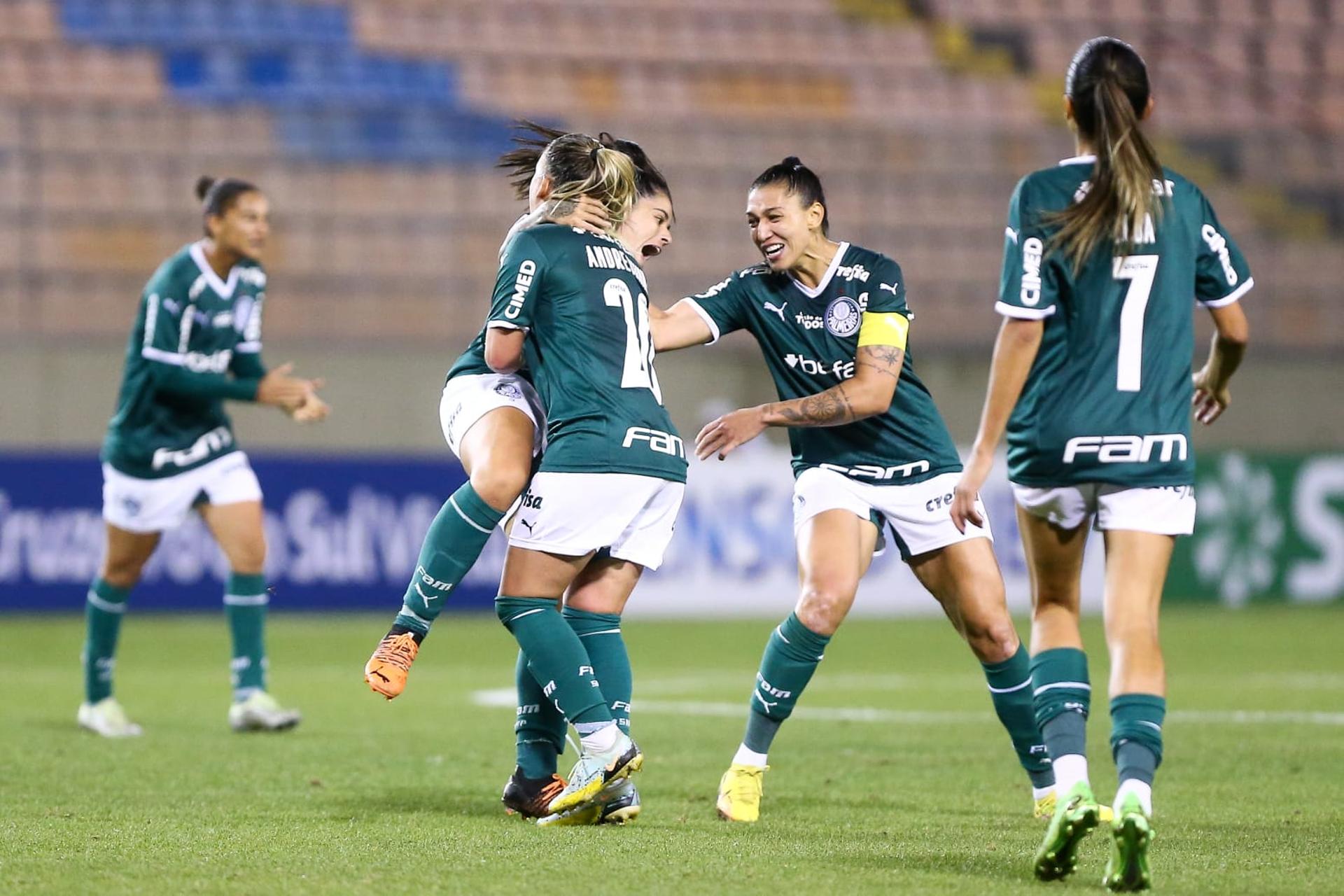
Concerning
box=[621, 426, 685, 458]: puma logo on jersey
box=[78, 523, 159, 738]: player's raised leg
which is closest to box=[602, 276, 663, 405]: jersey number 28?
box=[621, 426, 685, 458]: puma logo on jersey

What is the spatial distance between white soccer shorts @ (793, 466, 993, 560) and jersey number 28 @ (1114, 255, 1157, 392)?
1.11 m

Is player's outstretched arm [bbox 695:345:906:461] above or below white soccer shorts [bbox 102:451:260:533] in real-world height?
above

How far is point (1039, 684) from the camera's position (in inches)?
167

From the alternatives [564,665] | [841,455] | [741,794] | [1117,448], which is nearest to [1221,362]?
[1117,448]

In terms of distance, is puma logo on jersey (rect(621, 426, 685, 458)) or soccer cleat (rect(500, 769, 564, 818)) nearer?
puma logo on jersey (rect(621, 426, 685, 458))

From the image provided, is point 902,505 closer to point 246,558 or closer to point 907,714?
point 907,714

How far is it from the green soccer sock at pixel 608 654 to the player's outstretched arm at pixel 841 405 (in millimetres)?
561

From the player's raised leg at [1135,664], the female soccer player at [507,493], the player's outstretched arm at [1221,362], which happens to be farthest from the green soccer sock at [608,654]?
the player's outstretched arm at [1221,362]

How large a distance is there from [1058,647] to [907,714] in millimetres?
3738

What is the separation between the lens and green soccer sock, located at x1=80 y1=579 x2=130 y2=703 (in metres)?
7.20

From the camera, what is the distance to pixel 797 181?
5203 millimetres

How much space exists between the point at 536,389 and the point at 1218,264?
6.15 ft

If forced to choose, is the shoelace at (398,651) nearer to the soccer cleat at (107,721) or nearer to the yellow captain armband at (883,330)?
the yellow captain armband at (883,330)

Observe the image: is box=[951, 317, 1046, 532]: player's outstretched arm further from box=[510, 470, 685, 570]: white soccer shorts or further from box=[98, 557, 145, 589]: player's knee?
box=[98, 557, 145, 589]: player's knee
